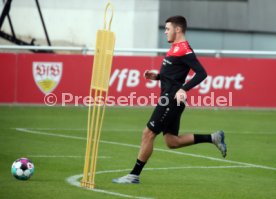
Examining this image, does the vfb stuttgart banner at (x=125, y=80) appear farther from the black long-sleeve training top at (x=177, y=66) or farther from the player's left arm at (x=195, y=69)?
the player's left arm at (x=195, y=69)

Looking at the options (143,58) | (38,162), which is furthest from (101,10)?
(38,162)

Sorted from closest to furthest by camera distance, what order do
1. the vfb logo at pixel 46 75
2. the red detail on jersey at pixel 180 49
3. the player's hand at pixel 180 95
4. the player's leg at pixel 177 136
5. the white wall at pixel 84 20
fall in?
the player's hand at pixel 180 95, the red detail on jersey at pixel 180 49, the player's leg at pixel 177 136, the vfb logo at pixel 46 75, the white wall at pixel 84 20

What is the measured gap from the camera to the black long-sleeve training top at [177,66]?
459 inches

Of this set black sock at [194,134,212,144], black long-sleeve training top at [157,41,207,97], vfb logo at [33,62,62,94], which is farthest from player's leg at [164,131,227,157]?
vfb logo at [33,62,62,94]

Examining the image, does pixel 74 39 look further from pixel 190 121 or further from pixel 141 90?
pixel 190 121

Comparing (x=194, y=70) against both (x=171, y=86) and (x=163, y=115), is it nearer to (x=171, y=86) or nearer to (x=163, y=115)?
(x=171, y=86)

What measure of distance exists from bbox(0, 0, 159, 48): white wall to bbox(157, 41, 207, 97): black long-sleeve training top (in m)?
23.7

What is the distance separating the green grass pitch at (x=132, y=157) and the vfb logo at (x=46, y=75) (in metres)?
0.85

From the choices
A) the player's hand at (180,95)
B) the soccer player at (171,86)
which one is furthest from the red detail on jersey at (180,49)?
the player's hand at (180,95)

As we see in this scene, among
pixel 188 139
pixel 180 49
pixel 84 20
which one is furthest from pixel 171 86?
pixel 84 20

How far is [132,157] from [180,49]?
12.0 ft

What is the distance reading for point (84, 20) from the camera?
120 ft

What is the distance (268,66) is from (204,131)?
22.3 feet

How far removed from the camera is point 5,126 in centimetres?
2000
